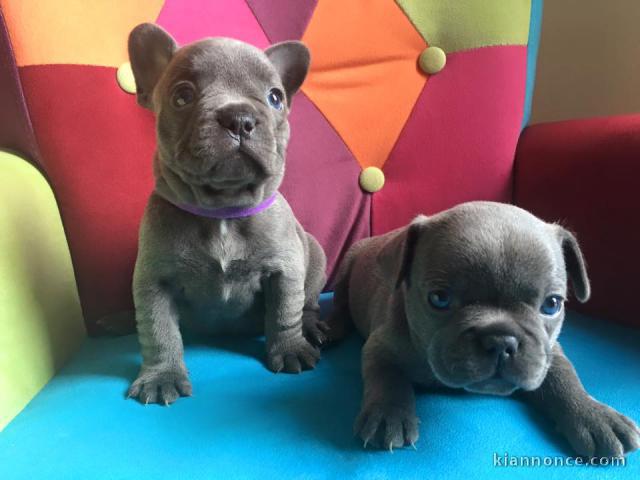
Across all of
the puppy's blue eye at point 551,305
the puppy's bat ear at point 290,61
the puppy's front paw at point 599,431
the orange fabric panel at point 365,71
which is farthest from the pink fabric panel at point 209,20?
the puppy's front paw at point 599,431

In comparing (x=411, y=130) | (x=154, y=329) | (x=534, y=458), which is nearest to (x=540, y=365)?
(x=534, y=458)

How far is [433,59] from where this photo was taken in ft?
7.14

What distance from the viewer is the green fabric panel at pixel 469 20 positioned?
215cm

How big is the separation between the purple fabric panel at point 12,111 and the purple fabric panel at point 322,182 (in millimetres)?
892

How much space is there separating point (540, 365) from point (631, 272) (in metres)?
0.76

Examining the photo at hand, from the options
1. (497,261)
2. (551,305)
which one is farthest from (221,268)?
(551,305)

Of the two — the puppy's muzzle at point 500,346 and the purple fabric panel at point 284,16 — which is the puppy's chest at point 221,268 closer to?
the puppy's muzzle at point 500,346

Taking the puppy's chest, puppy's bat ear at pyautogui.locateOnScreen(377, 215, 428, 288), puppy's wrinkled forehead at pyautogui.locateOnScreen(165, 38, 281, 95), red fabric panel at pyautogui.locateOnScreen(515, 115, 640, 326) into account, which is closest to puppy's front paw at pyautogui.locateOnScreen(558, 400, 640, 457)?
puppy's bat ear at pyautogui.locateOnScreen(377, 215, 428, 288)

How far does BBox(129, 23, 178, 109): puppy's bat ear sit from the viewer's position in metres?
1.55

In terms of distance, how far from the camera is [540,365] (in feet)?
3.97

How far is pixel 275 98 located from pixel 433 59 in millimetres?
887

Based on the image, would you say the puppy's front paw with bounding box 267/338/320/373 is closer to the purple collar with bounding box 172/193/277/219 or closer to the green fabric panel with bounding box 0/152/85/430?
the purple collar with bounding box 172/193/277/219

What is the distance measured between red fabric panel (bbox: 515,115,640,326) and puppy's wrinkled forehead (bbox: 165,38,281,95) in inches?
43.5

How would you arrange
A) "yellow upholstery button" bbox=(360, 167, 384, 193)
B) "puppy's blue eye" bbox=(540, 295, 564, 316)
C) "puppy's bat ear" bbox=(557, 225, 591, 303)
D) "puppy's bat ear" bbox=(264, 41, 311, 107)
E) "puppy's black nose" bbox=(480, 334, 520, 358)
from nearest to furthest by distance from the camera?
"puppy's black nose" bbox=(480, 334, 520, 358), "puppy's blue eye" bbox=(540, 295, 564, 316), "puppy's bat ear" bbox=(557, 225, 591, 303), "puppy's bat ear" bbox=(264, 41, 311, 107), "yellow upholstery button" bbox=(360, 167, 384, 193)
